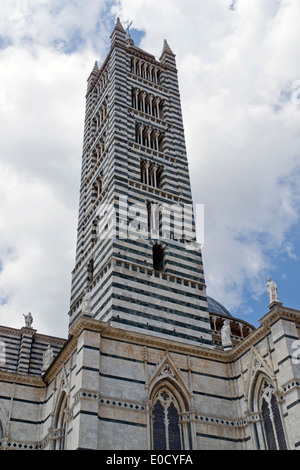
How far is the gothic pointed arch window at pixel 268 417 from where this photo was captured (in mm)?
16766

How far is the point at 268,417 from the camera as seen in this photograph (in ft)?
56.9

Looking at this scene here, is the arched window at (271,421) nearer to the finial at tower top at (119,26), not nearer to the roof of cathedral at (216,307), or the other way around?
the roof of cathedral at (216,307)

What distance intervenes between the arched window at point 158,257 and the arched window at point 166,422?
24.9 ft

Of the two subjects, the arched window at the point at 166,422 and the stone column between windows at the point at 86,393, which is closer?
the stone column between windows at the point at 86,393

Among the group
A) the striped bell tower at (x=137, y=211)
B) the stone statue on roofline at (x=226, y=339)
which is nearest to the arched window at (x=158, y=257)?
the striped bell tower at (x=137, y=211)

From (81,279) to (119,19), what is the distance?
19.8 m

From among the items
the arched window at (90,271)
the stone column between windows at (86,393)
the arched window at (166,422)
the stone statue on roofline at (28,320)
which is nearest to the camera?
the stone column between windows at (86,393)

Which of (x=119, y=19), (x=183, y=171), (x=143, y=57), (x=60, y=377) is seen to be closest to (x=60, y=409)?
(x=60, y=377)

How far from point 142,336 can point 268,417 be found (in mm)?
4956

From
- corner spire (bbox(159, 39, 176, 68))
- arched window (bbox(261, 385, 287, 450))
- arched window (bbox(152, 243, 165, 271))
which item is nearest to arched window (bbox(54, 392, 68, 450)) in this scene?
arched window (bbox(261, 385, 287, 450))

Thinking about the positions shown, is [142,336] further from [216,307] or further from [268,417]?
[216,307]

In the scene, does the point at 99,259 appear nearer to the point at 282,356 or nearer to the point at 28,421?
the point at 28,421

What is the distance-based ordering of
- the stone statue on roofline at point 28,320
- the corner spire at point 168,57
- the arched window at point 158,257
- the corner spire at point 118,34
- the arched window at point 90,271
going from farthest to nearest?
1. the corner spire at point 168,57
2. the corner spire at point 118,34
3. the stone statue on roofline at point 28,320
4. the arched window at point 90,271
5. the arched window at point 158,257

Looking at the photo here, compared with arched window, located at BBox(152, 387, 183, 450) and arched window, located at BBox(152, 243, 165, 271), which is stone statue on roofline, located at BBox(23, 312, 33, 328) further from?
arched window, located at BBox(152, 387, 183, 450)
